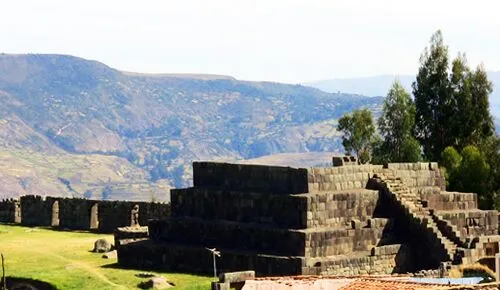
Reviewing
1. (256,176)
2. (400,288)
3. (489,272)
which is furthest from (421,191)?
(400,288)

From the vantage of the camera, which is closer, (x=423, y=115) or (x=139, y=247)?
(x=139, y=247)

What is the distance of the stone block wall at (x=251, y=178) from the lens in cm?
4472

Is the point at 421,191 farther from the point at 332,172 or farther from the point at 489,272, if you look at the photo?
the point at 489,272

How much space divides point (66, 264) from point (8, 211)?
23580 mm

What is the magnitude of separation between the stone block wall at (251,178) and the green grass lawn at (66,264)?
4.62m

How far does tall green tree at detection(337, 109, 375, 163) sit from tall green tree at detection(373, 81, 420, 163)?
3.48 ft

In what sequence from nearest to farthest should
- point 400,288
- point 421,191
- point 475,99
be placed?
point 400,288, point 421,191, point 475,99

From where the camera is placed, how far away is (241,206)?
151ft

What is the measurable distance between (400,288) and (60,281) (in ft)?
60.0

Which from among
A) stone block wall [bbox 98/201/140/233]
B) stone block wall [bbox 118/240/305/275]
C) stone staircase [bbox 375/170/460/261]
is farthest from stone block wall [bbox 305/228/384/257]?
stone block wall [bbox 98/201/140/233]

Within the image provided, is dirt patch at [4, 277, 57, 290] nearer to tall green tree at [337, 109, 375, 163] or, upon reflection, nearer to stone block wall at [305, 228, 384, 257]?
stone block wall at [305, 228, 384, 257]

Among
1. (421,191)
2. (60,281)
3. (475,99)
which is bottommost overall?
(60,281)

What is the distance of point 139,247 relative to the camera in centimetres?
4753

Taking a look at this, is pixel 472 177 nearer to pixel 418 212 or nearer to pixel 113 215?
pixel 418 212
